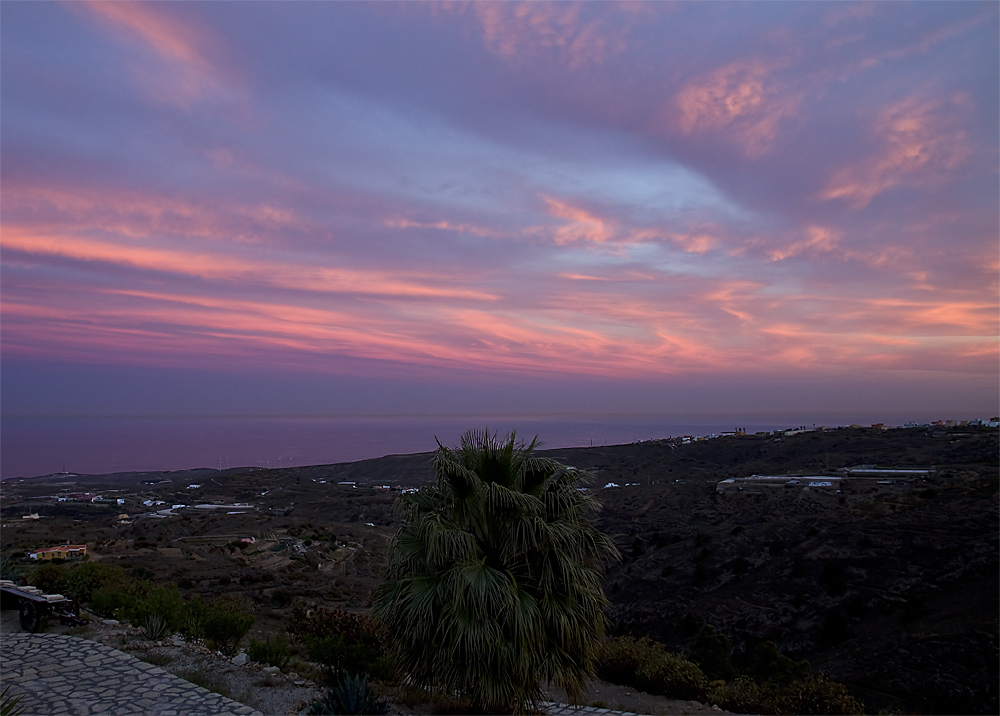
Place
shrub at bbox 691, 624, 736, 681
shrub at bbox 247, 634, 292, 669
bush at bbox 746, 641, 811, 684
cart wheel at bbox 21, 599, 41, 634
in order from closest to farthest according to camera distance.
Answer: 1. shrub at bbox 247, 634, 292, 669
2. cart wheel at bbox 21, 599, 41, 634
3. shrub at bbox 691, 624, 736, 681
4. bush at bbox 746, 641, 811, 684

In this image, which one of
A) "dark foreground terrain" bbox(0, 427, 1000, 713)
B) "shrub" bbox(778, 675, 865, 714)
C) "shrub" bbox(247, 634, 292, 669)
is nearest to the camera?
→ "shrub" bbox(778, 675, 865, 714)

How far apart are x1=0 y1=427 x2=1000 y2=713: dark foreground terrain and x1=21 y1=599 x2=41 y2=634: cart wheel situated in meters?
5.66

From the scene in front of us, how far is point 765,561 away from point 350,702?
23558mm

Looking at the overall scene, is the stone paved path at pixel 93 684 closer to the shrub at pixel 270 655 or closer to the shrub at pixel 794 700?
the shrub at pixel 270 655

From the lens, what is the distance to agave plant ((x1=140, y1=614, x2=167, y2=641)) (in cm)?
857

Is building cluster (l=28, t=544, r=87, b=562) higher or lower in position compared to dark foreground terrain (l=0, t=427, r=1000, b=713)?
higher

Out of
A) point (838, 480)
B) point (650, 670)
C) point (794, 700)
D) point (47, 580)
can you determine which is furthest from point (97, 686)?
point (838, 480)

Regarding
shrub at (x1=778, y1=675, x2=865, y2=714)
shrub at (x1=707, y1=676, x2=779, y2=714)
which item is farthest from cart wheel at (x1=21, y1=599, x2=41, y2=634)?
shrub at (x1=778, y1=675, x2=865, y2=714)

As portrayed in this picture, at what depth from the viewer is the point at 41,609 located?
28.3ft

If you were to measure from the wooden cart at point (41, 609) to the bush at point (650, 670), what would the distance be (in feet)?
26.9

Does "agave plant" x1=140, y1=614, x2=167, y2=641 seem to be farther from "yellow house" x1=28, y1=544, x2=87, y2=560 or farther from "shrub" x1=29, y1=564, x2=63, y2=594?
"yellow house" x1=28, y1=544, x2=87, y2=560

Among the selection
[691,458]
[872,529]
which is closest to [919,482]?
[872,529]

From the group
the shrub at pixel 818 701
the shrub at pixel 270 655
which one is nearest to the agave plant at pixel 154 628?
the shrub at pixel 270 655

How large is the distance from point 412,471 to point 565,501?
231ft
